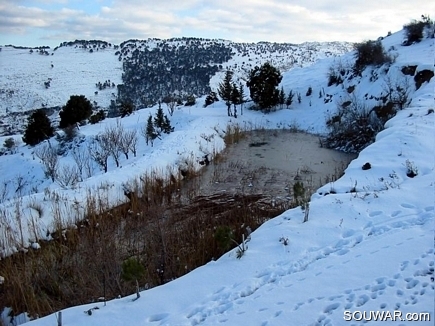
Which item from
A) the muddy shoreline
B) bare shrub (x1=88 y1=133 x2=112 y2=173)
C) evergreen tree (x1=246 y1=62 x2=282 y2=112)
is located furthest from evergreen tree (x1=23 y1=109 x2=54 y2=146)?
evergreen tree (x1=246 y1=62 x2=282 y2=112)

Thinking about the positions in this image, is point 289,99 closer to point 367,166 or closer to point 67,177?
point 67,177

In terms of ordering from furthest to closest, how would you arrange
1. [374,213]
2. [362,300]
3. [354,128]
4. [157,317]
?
[354,128] → [374,213] → [157,317] → [362,300]

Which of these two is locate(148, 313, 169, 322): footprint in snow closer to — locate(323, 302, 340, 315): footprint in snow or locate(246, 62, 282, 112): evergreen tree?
locate(323, 302, 340, 315): footprint in snow

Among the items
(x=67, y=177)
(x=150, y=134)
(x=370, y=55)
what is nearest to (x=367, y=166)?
(x=67, y=177)

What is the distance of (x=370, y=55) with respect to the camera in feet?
79.4

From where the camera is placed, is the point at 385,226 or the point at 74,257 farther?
the point at 74,257

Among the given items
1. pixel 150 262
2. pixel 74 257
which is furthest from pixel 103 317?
pixel 74 257

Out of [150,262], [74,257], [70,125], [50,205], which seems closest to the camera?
[150,262]

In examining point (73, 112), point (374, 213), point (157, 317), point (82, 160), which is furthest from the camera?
point (73, 112)

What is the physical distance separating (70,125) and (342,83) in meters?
19.7

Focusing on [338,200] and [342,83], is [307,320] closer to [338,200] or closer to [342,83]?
[338,200]

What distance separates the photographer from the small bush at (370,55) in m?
23.2

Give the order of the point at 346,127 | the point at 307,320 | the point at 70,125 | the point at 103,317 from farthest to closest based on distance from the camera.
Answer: the point at 70,125, the point at 346,127, the point at 103,317, the point at 307,320

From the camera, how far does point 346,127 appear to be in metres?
19.2
